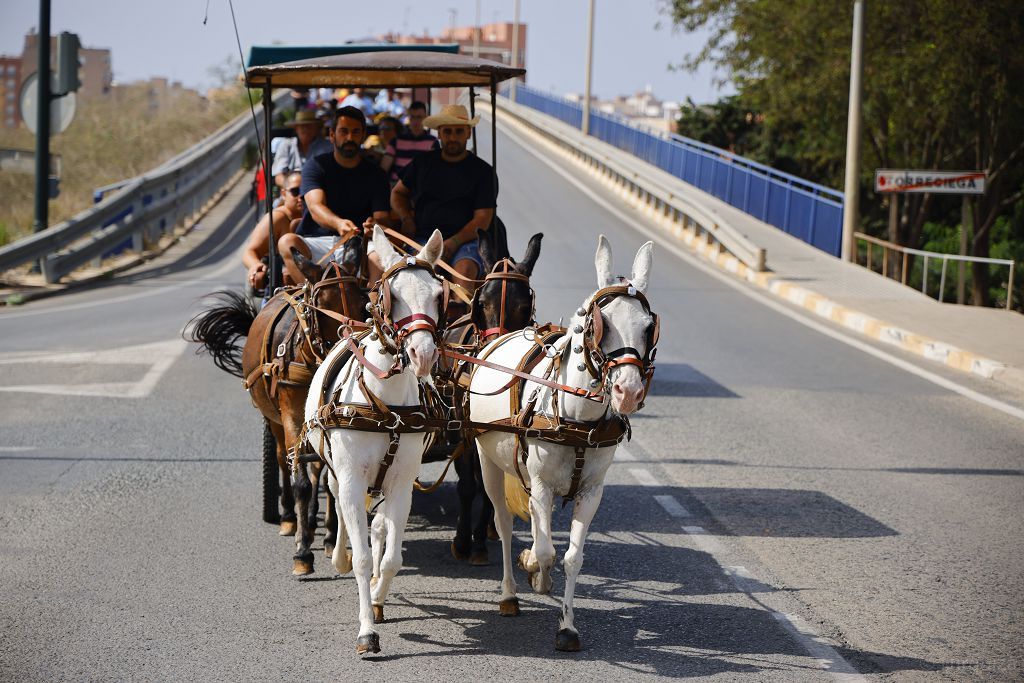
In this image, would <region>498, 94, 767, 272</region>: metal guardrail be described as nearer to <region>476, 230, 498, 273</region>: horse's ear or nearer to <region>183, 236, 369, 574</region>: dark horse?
<region>476, 230, 498, 273</region>: horse's ear

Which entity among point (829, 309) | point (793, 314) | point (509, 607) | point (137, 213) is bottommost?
point (793, 314)

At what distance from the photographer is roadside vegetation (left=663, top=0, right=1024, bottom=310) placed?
86.4 ft

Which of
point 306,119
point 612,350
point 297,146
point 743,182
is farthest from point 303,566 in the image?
point 743,182

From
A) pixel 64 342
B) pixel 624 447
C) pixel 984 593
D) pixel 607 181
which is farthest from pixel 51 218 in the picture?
pixel 984 593

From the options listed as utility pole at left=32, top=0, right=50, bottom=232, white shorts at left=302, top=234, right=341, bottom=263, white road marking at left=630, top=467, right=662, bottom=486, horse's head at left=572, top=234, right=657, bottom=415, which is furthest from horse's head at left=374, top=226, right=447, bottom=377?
utility pole at left=32, top=0, right=50, bottom=232

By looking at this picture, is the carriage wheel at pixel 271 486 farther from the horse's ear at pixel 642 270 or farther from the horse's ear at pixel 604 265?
the horse's ear at pixel 642 270

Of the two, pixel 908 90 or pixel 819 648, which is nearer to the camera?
pixel 819 648

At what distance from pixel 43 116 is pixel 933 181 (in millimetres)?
16085

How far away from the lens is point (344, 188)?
8.96m

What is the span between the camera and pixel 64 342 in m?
15.1

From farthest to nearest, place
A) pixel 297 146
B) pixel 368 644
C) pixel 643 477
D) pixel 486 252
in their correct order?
1. pixel 297 146
2. pixel 643 477
3. pixel 486 252
4. pixel 368 644

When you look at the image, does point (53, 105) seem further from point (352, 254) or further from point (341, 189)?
point (352, 254)

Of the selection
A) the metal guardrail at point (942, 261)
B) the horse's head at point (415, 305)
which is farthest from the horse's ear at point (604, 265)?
the metal guardrail at point (942, 261)

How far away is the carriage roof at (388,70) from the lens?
28.0 feet
